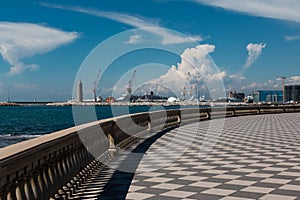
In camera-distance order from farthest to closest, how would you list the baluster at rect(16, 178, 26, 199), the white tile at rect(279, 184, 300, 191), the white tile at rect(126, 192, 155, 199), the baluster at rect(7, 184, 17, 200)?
the white tile at rect(279, 184, 300, 191) < the white tile at rect(126, 192, 155, 199) < the baluster at rect(16, 178, 26, 199) < the baluster at rect(7, 184, 17, 200)

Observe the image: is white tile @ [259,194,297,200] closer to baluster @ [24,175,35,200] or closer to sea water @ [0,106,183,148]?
baluster @ [24,175,35,200]

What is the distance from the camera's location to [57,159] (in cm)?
627

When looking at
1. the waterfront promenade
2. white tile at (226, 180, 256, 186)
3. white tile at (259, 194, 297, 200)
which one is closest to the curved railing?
the waterfront promenade

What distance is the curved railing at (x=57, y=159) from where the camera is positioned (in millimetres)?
4285

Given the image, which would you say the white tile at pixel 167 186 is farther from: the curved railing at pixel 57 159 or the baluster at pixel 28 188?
the baluster at pixel 28 188

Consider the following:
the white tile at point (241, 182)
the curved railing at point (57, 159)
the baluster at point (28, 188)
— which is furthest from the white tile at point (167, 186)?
the baluster at point (28, 188)

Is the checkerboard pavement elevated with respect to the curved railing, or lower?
lower

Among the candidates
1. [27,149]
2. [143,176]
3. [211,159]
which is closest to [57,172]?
[27,149]

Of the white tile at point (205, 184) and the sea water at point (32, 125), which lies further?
the sea water at point (32, 125)

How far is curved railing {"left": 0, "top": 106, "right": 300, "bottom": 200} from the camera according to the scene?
4285 mm

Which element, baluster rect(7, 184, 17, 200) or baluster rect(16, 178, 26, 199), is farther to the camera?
baluster rect(16, 178, 26, 199)

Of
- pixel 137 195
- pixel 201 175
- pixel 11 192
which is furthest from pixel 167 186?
pixel 11 192

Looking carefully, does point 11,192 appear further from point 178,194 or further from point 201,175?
point 201,175

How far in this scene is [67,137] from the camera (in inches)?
259
